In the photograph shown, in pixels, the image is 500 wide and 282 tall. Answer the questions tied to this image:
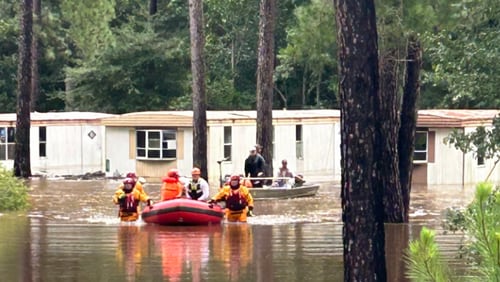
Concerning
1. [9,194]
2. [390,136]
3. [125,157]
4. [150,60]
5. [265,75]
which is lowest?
[9,194]

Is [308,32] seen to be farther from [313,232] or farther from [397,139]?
[313,232]

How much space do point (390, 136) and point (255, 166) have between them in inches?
341

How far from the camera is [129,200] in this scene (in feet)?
76.4

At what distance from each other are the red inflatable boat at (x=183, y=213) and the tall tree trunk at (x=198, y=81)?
34.3ft

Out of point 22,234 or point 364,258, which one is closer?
point 364,258

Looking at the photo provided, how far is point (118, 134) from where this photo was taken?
41.6 metres

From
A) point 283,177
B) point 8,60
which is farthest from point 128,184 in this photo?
point 8,60

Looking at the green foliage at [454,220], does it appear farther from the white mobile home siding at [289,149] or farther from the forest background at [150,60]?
→ the forest background at [150,60]

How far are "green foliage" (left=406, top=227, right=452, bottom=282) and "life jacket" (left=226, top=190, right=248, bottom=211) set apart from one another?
1703 cm

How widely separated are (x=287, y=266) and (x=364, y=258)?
6010mm

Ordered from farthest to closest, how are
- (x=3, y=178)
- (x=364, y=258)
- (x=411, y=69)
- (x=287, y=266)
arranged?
(x=3, y=178) < (x=411, y=69) < (x=287, y=266) < (x=364, y=258)

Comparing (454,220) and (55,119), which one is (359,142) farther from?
(55,119)

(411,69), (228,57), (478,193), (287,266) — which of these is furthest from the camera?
(228,57)

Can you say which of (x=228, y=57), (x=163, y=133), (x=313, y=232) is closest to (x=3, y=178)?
(x=313, y=232)
